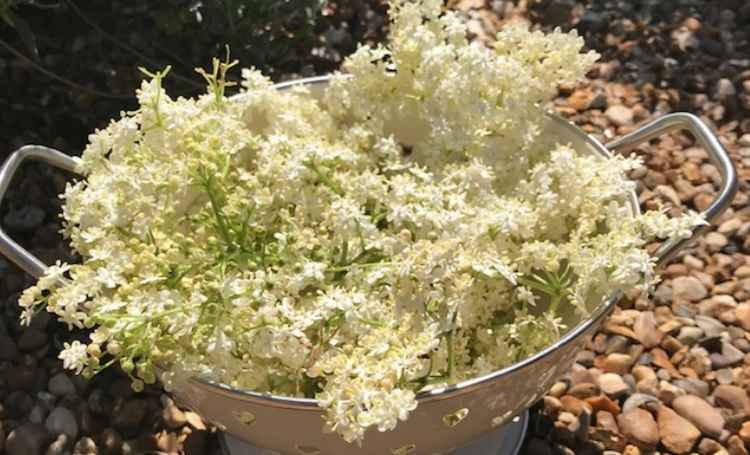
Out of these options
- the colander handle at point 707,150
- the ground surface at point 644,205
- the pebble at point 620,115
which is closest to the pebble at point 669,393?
the ground surface at point 644,205

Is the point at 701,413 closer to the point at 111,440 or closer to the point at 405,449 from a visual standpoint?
the point at 405,449

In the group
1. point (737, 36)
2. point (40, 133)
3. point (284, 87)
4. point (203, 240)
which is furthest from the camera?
point (737, 36)

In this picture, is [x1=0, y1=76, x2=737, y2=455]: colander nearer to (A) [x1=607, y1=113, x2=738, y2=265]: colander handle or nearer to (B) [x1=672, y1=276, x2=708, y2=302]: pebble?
(A) [x1=607, y1=113, x2=738, y2=265]: colander handle

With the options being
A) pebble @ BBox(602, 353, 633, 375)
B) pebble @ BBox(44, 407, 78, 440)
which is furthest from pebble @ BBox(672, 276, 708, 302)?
pebble @ BBox(44, 407, 78, 440)

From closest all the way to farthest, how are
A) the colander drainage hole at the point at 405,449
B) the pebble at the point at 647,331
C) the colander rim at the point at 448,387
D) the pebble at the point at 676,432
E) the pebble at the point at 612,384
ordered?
the colander rim at the point at 448,387, the colander drainage hole at the point at 405,449, the pebble at the point at 676,432, the pebble at the point at 612,384, the pebble at the point at 647,331

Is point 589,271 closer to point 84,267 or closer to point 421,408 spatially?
point 421,408

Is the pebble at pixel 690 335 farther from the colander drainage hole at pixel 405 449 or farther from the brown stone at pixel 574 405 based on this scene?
the colander drainage hole at pixel 405 449

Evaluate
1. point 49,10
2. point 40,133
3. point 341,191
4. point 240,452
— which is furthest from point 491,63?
point 49,10
